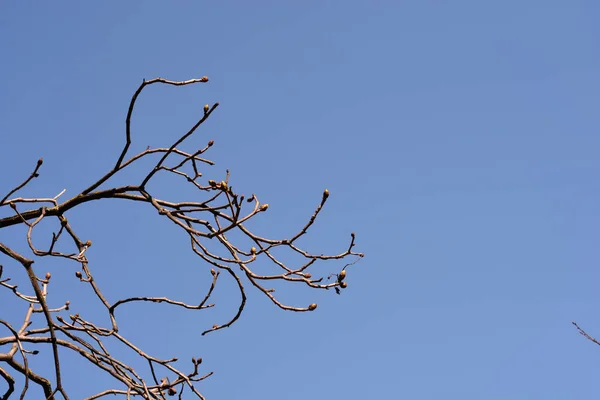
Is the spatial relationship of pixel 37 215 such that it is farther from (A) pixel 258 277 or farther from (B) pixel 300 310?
(B) pixel 300 310

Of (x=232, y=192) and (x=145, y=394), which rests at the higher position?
(x=232, y=192)

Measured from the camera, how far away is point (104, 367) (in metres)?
3.17

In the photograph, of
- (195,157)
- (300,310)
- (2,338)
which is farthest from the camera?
(195,157)

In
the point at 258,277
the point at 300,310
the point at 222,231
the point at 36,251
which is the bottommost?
the point at 300,310

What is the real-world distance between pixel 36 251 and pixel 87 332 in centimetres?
53

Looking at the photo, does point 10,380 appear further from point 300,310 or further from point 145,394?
point 300,310

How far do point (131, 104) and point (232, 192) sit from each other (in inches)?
22.5

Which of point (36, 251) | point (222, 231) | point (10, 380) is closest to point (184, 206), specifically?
point (222, 231)

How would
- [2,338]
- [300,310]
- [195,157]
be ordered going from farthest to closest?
[195,157] < [2,338] < [300,310]

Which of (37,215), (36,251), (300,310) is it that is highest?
(37,215)

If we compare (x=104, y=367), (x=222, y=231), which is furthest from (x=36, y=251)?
(x=222, y=231)

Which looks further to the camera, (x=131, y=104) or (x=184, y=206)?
(x=184, y=206)

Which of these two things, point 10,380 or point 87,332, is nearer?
point 10,380

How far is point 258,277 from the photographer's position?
2.88m
